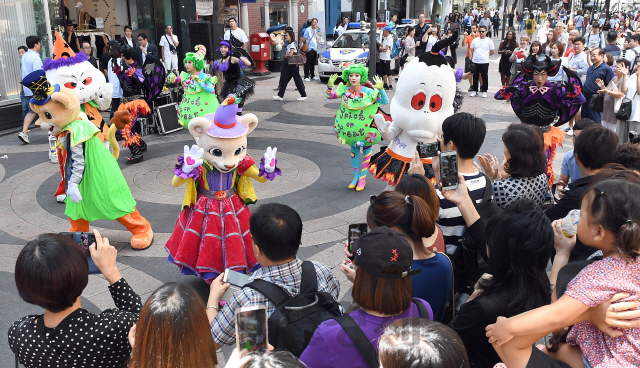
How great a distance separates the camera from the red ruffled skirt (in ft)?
14.7

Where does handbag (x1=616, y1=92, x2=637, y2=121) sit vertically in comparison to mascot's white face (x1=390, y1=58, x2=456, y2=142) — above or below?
below

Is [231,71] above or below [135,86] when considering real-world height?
above

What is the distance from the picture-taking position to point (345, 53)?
16.5 m

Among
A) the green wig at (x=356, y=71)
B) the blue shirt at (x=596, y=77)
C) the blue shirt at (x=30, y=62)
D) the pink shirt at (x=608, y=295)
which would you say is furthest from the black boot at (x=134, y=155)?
the pink shirt at (x=608, y=295)

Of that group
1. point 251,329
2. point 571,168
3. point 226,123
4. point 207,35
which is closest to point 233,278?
point 251,329

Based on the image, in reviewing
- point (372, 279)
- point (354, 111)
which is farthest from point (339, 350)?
point (354, 111)

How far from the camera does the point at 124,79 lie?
9.12m

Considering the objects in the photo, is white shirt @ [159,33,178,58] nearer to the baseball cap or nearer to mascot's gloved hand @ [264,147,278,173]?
mascot's gloved hand @ [264,147,278,173]

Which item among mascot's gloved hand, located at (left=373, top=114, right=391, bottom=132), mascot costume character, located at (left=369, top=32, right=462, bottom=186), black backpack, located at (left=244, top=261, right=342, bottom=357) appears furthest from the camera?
mascot's gloved hand, located at (left=373, top=114, right=391, bottom=132)

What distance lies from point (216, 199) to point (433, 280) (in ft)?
7.72

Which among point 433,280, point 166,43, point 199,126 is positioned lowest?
point 433,280

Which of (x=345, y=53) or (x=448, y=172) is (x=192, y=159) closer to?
(x=448, y=172)

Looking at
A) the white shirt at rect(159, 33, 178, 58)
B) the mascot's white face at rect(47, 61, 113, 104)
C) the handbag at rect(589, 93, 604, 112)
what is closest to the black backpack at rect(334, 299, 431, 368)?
the mascot's white face at rect(47, 61, 113, 104)

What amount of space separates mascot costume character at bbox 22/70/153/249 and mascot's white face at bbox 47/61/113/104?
1078 millimetres
